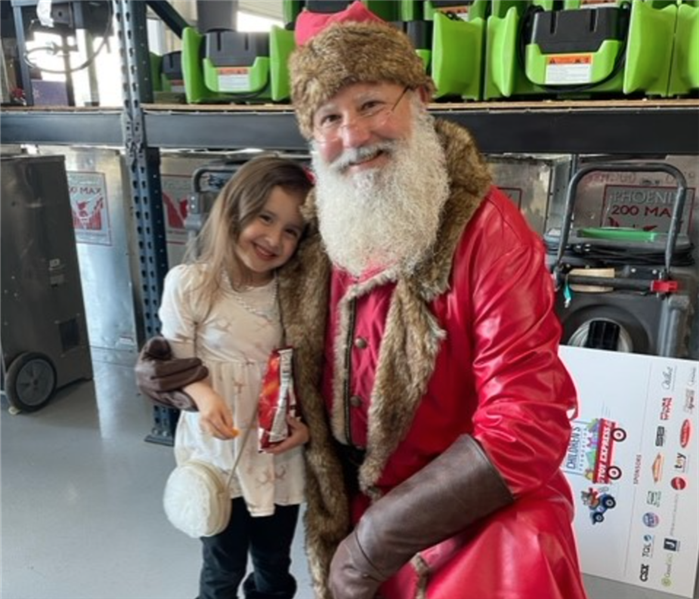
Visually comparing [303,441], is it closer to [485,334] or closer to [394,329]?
[394,329]

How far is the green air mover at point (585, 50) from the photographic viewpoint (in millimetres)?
1540

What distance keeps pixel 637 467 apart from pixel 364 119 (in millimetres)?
1380

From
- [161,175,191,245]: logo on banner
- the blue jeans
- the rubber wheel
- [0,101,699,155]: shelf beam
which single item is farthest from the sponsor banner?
the rubber wheel

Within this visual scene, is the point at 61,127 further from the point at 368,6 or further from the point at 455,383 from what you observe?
the point at 455,383

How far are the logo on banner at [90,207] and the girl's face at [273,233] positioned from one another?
2.43 meters

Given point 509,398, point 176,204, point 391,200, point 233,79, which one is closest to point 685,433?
point 509,398

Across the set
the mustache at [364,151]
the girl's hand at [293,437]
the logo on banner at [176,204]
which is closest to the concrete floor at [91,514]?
the girl's hand at [293,437]

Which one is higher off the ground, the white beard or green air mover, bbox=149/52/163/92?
green air mover, bbox=149/52/163/92

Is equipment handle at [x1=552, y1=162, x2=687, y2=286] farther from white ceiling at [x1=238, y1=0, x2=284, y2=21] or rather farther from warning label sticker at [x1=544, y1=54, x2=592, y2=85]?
white ceiling at [x1=238, y1=0, x2=284, y2=21]

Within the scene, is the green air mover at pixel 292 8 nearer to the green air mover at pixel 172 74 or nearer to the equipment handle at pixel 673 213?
the green air mover at pixel 172 74

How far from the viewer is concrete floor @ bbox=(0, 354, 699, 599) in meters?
1.83

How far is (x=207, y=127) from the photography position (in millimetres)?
2074

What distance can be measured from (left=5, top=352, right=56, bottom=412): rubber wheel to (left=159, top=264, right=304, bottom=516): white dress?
6.14ft

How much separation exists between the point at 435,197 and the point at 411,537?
56 cm
